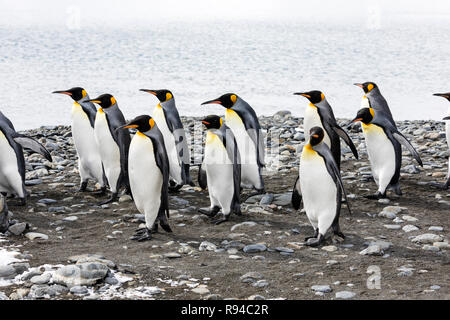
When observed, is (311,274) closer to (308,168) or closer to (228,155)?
(308,168)

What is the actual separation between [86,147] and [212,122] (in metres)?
1.53

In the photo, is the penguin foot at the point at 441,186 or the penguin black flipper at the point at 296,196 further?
the penguin foot at the point at 441,186

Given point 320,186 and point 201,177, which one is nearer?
point 320,186

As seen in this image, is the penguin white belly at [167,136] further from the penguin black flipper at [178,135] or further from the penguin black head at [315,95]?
the penguin black head at [315,95]

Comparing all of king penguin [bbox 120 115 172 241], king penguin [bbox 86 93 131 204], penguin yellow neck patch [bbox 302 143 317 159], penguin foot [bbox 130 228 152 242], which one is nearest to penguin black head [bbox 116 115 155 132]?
king penguin [bbox 120 115 172 241]

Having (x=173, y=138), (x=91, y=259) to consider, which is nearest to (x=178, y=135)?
(x=173, y=138)

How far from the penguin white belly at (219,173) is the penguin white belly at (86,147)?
1.35 meters

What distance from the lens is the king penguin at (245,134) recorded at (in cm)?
621

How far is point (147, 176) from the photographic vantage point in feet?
16.8

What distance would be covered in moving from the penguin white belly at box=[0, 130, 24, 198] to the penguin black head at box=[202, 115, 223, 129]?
1.82 m

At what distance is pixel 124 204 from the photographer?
5.96 m

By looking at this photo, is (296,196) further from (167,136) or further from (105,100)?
(105,100)

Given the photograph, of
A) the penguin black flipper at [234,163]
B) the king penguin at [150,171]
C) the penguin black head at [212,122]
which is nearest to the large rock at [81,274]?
the king penguin at [150,171]

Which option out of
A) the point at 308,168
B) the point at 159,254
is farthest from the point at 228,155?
the point at 159,254
